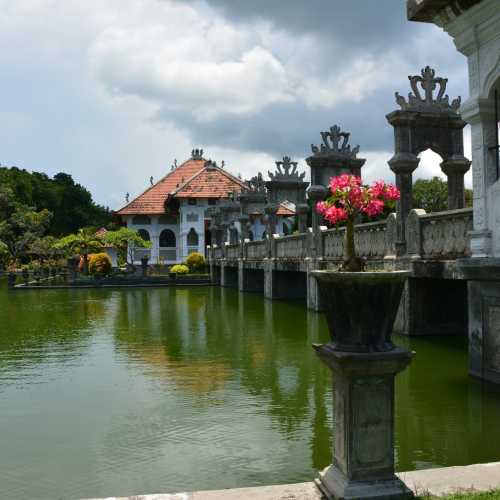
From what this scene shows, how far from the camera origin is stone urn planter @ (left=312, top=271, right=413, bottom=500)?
4.18 metres

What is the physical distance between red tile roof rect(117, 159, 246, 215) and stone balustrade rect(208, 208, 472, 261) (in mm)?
27033

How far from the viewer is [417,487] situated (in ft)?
14.2

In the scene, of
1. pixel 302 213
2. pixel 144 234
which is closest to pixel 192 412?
pixel 302 213

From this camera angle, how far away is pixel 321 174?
66.9 ft

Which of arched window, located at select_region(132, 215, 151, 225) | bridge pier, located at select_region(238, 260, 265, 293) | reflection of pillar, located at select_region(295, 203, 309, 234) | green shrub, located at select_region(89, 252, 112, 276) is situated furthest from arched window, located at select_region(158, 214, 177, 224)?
reflection of pillar, located at select_region(295, 203, 309, 234)

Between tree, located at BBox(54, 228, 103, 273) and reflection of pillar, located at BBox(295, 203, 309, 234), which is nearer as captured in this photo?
reflection of pillar, located at BBox(295, 203, 309, 234)

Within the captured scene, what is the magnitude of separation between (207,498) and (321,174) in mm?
17046

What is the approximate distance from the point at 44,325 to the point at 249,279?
15.0 metres

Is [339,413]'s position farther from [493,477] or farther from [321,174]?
[321,174]

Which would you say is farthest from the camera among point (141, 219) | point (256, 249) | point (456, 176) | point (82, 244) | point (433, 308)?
point (141, 219)

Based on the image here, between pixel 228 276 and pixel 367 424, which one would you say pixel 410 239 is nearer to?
pixel 367 424

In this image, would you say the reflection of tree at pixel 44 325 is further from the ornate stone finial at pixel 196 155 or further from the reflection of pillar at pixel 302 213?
the ornate stone finial at pixel 196 155

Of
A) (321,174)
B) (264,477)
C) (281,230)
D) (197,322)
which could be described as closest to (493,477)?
(264,477)

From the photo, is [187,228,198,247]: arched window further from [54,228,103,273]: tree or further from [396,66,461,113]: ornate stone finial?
[396,66,461,113]: ornate stone finial
